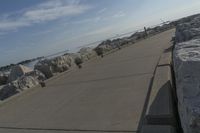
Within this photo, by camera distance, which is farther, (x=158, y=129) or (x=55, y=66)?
(x=55, y=66)

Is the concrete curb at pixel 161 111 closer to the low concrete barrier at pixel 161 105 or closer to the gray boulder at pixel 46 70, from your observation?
the low concrete barrier at pixel 161 105

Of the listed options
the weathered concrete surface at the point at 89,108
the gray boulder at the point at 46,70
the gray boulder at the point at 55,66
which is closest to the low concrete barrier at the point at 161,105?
the weathered concrete surface at the point at 89,108

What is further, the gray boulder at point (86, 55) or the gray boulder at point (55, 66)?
the gray boulder at point (86, 55)

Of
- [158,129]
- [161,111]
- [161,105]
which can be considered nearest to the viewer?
[158,129]

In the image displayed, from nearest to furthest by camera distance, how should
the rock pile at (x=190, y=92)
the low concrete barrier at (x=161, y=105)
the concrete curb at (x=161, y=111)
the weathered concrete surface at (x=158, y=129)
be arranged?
the rock pile at (x=190, y=92) → the weathered concrete surface at (x=158, y=129) → the concrete curb at (x=161, y=111) → the low concrete barrier at (x=161, y=105)

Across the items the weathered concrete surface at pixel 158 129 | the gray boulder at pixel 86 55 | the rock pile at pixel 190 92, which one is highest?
the rock pile at pixel 190 92

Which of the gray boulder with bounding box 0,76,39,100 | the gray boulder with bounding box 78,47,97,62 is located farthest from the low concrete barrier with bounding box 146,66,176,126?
the gray boulder with bounding box 78,47,97,62

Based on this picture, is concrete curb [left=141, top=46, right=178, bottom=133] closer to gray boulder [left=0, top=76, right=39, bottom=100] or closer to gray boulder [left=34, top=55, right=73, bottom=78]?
gray boulder [left=0, top=76, right=39, bottom=100]

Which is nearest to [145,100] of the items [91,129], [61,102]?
[91,129]

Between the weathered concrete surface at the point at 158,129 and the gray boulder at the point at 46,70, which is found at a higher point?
the weathered concrete surface at the point at 158,129

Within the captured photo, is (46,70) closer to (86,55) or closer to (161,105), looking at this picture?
(86,55)

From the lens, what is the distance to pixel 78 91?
6.93 meters

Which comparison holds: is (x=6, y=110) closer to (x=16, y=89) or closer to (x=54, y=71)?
(x=16, y=89)

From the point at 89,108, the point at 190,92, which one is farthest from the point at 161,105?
the point at 89,108
